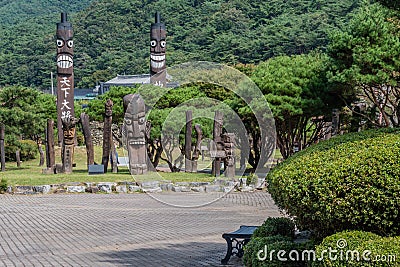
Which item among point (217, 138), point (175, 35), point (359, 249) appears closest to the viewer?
point (359, 249)

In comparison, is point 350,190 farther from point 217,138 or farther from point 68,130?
point 68,130

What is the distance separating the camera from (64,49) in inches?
1152

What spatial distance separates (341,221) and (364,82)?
14209mm

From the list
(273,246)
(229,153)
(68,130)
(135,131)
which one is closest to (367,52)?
(229,153)

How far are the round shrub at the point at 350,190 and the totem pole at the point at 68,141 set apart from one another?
17639mm

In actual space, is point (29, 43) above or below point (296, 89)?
above

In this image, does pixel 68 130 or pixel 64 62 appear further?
pixel 64 62

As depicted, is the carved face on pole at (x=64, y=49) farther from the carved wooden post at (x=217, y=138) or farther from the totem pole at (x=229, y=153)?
the totem pole at (x=229, y=153)

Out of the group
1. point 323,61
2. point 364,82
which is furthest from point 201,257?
point 323,61

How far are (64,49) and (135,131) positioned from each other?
9466mm

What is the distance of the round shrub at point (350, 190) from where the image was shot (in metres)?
5.72

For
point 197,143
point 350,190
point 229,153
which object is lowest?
point 350,190

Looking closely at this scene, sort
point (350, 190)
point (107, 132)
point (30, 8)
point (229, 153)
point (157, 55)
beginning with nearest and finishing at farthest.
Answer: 1. point (350, 190)
2. point (229, 153)
3. point (107, 132)
4. point (157, 55)
5. point (30, 8)

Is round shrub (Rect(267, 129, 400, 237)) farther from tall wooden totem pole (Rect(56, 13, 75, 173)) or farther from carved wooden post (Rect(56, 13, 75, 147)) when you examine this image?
carved wooden post (Rect(56, 13, 75, 147))
